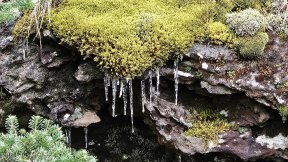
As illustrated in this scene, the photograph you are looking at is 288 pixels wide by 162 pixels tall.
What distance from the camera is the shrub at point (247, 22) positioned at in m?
6.18

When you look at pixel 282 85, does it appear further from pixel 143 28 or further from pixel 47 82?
pixel 47 82

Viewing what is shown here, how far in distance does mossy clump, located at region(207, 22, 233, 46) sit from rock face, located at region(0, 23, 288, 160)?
142mm

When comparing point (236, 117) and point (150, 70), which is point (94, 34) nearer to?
point (150, 70)

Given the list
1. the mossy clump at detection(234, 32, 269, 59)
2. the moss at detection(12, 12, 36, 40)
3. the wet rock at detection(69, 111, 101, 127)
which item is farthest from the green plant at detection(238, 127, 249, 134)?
the moss at detection(12, 12, 36, 40)

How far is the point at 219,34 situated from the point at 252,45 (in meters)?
0.53

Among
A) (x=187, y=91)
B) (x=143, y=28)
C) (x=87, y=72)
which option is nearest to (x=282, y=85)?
(x=187, y=91)

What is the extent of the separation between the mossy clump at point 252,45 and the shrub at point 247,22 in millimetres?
105

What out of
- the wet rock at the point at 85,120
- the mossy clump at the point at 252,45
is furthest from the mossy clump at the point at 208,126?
the wet rock at the point at 85,120

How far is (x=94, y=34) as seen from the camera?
20.0ft

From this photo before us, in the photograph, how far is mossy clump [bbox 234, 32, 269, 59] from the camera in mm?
6020

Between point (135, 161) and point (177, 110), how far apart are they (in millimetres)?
1679

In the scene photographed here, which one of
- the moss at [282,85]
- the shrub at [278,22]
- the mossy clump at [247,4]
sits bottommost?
the moss at [282,85]

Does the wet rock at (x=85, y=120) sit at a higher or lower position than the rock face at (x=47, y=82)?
lower

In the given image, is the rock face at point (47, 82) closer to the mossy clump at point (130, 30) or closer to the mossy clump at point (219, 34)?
the mossy clump at point (130, 30)
